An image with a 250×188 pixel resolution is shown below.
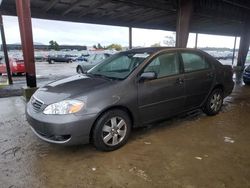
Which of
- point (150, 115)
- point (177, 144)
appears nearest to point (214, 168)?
point (177, 144)

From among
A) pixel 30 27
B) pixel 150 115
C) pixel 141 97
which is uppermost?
pixel 30 27

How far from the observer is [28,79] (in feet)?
19.6

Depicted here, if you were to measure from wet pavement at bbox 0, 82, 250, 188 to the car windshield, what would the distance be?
1.14 metres

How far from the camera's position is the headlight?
2.83 metres

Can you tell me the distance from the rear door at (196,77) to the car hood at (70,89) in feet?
5.39

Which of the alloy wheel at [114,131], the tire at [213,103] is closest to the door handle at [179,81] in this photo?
the tire at [213,103]

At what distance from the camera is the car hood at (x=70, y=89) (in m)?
2.98

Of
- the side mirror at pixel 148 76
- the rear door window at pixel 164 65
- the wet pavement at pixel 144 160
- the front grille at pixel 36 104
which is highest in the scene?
the rear door window at pixel 164 65

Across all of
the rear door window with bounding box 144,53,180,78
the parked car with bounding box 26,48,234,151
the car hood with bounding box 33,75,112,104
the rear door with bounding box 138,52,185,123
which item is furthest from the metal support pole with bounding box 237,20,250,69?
the car hood with bounding box 33,75,112,104

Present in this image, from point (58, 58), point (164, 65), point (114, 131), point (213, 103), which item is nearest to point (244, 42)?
point (213, 103)

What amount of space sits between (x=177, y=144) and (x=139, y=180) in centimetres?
116

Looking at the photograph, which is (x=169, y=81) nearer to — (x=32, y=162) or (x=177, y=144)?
(x=177, y=144)

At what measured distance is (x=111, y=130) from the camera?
3135 mm

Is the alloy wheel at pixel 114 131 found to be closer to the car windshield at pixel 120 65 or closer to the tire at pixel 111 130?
the tire at pixel 111 130
